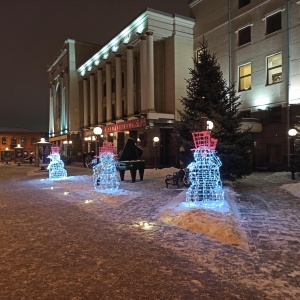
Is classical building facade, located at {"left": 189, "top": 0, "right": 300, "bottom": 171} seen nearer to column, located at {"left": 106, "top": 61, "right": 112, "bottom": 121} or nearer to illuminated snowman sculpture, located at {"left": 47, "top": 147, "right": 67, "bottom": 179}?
illuminated snowman sculpture, located at {"left": 47, "top": 147, "right": 67, "bottom": 179}

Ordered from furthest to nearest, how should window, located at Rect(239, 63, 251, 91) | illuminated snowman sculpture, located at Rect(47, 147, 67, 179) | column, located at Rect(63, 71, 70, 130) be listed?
1. column, located at Rect(63, 71, 70, 130)
2. window, located at Rect(239, 63, 251, 91)
3. illuminated snowman sculpture, located at Rect(47, 147, 67, 179)

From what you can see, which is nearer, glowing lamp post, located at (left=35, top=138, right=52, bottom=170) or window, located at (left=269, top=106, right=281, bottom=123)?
window, located at (left=269, top=106, right=281, bottom=123)

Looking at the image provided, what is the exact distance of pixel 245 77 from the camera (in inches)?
970

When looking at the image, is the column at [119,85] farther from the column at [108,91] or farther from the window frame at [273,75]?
the window frame at [273,75]

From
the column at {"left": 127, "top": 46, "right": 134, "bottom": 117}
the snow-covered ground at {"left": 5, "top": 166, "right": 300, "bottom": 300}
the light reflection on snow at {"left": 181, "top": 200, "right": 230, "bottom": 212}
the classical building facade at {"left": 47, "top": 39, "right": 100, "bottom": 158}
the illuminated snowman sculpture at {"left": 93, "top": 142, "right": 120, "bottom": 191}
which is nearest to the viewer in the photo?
the snow-covered ground at {"left": 5, "top": 166, "right": 300, "bottom": 300}

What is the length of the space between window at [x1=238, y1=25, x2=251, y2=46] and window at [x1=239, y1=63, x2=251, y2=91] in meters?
1.93

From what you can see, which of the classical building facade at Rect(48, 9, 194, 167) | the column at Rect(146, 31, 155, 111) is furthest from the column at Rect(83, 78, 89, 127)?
the column at Rect(146, 31, 155, 111)

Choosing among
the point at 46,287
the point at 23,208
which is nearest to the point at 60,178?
the point at 23,208

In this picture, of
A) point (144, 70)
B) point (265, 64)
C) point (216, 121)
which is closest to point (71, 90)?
point (144, 70)

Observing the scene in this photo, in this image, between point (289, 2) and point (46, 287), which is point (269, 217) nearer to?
point (46, 287)

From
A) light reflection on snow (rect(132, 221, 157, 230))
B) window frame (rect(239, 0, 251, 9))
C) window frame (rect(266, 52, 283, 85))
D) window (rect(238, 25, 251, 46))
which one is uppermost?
window frame (rect(239, 0, 251, 9))

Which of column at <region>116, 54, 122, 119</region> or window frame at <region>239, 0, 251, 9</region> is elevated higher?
window frame at <region>239, 0, 251, 9</region>

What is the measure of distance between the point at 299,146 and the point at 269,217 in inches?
354

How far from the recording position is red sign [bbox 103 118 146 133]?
94.7 ft
